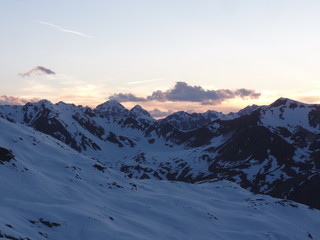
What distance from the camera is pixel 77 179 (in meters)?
64.9

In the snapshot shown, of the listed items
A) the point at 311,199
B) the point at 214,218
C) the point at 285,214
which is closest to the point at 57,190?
the point at 214,218

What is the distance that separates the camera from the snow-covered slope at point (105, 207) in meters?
40.2

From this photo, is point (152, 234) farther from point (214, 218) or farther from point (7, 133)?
point (7, 133)

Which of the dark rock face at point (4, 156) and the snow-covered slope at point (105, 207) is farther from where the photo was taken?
the dark rock face at point (4, 156)

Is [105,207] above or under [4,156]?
under

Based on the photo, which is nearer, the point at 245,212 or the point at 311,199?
the point at 245,212

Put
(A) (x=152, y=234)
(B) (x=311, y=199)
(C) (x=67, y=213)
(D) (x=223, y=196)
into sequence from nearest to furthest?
(C) (x=67, y=213), (A) (x=152, y=234), (D) (x=223, y=196), (B) (x=311, y=199)

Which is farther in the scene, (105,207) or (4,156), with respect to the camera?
(4,156)

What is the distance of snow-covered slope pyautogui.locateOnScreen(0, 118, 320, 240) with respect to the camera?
40.2 meters

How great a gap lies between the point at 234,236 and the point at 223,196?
36.8 m

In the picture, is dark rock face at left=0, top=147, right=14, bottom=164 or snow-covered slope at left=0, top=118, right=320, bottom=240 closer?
snow-covered slope at left=0, top=118, right=320, bottom=240

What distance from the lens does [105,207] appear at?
5459cm

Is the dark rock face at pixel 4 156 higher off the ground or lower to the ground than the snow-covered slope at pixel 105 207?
higher

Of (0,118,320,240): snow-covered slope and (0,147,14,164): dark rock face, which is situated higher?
(0,147,14,164): dark rock face
